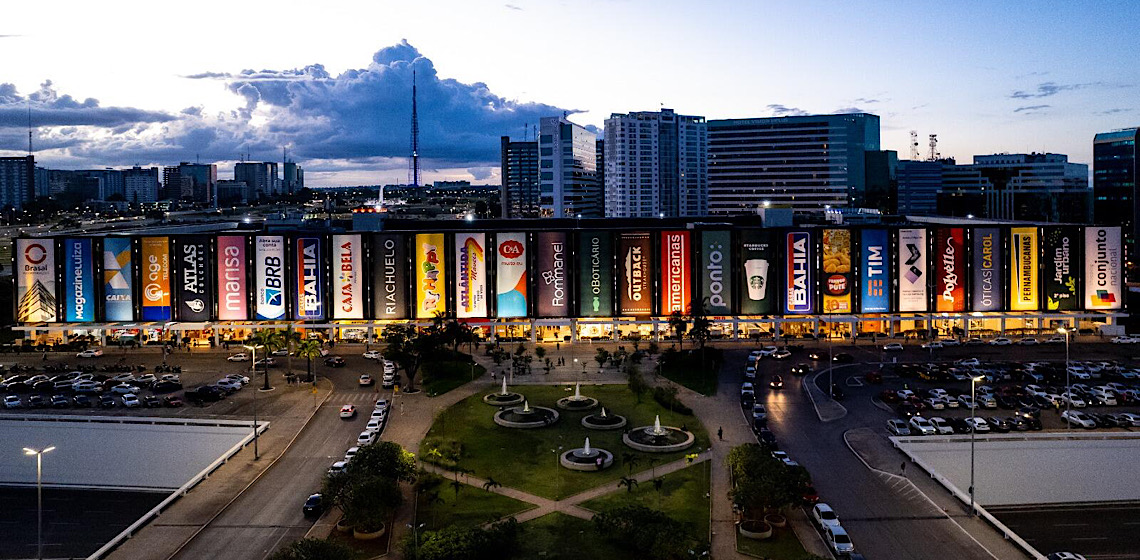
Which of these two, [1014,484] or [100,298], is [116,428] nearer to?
[100,298]

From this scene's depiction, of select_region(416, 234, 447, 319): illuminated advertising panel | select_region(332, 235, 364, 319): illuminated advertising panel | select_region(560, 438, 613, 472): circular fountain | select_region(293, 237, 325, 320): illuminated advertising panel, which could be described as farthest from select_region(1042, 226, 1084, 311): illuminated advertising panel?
select_region(293, 237, 325, 320): illuminated advertising panel

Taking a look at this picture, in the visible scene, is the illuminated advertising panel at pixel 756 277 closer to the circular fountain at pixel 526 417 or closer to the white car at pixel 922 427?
the white car at pixel 922 427

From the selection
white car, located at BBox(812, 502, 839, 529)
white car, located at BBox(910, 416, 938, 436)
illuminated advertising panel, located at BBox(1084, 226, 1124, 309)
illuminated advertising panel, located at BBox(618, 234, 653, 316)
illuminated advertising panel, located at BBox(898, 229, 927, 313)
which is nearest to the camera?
white car, located at BBox(812, 502, 839, 529)

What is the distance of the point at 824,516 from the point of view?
4434cm

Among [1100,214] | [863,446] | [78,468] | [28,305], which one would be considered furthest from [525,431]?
[1100,214]

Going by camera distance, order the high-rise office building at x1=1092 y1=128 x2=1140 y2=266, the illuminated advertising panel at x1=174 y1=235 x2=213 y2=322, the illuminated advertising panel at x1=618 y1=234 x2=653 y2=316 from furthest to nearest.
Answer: the high-rise office building at x1=1092 y1=128 x2=1140 y2=266 < the illuminated advertising panel at x1=618 y1=234 x2=653 y2=316 < the illuminated advertising panel at x1=174 y1=235 x2=213 y2=322

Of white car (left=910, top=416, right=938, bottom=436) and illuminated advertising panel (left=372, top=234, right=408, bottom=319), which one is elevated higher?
illuminated advertising panel (left=372, top=234, right=408, bottom=319)

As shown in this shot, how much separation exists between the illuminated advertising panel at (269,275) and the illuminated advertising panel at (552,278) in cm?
2854

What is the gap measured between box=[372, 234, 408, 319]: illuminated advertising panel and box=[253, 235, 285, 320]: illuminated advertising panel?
1025 centimetres

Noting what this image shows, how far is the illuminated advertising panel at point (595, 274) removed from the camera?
100938 millimetres

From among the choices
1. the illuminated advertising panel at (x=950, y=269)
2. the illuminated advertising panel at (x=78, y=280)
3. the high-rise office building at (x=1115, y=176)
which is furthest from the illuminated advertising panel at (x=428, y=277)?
the high-rise office building at (x=1115, y=176)

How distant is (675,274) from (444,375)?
104 feet

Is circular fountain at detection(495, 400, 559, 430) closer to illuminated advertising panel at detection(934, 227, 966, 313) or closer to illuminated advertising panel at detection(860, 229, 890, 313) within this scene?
illuminated advertising panel at detection(860, 229, 890, 313)

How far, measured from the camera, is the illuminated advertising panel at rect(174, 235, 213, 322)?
100125 millimetres
